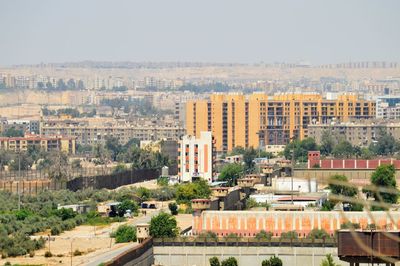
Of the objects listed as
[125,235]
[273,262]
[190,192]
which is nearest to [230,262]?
[273,262]

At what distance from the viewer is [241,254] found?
1688 inches

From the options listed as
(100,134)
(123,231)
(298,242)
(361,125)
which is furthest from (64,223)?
(100,134)

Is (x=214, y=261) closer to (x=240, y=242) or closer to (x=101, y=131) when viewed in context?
(x=240, y=242)

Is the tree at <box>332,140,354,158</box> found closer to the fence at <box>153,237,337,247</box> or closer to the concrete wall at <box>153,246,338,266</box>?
the fence at <box>153,237,337,247</box>

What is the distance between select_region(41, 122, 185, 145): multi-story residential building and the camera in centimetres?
16300

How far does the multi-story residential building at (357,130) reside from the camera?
137 m

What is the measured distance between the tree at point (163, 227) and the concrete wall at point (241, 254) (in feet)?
5.68

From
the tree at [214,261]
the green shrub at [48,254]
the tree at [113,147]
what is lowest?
the tree at [113,147]

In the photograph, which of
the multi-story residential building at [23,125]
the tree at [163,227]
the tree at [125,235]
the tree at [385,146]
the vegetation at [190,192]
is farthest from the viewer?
the multi-story residential building at [23,125]

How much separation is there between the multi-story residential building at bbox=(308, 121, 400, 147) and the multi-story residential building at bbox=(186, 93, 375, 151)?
7.58 feet

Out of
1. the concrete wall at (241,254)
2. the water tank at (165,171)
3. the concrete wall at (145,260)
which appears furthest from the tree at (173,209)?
the water tank at (165,171)

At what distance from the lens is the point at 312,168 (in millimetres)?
80812

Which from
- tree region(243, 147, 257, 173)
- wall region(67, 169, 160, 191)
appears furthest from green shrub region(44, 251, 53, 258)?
tree region(243, 147, 257, 173)

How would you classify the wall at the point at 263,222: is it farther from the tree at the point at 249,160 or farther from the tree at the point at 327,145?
the tree at the point at 327,145
